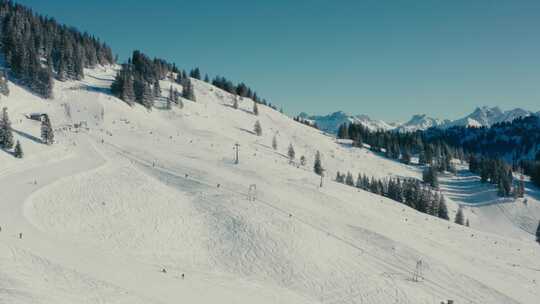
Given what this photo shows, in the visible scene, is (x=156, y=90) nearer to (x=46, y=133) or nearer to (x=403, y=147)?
A: (x=46, y=133)

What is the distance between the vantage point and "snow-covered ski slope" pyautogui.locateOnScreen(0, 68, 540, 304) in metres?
21.7

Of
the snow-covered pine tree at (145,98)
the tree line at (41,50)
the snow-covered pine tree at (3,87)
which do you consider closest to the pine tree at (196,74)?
the tree line at (41,50)

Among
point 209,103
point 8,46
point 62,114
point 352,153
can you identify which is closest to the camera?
point 62,114

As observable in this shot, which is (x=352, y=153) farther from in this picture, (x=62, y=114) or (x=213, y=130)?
(x=62, y=114)

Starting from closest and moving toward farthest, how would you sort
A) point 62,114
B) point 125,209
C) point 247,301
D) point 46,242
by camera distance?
point 247,301 < point 46,242 < point 125,209 < point 62,114

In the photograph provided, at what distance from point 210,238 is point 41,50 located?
107 meters

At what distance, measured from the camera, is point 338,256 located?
1212 inches

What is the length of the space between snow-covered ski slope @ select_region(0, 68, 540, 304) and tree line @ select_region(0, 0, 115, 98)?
27.6m

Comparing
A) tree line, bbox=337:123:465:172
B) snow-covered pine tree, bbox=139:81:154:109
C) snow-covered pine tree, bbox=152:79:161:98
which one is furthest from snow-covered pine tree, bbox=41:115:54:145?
tree line, bbox=337:123:465:172

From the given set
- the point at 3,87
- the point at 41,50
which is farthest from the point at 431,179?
the point at 41,50

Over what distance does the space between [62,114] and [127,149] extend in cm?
2853

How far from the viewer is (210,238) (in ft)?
106

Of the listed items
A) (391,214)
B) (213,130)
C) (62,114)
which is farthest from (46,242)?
(213,130)

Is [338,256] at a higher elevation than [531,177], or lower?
lower
